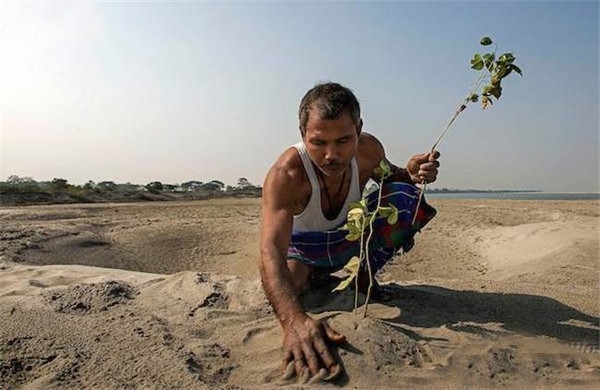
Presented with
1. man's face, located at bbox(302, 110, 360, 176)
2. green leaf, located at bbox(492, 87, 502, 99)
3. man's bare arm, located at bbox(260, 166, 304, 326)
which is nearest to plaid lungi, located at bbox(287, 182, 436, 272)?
man's bare arm, located at bbox(260, 166, 304, 326)

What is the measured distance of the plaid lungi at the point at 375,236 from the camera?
2873 millimetres

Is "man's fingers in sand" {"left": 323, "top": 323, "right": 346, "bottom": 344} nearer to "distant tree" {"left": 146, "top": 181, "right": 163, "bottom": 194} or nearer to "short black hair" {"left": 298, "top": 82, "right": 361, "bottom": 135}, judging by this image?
"short black hair" {"left": 298, "top": 82, "right": 361, "bottom": 135}

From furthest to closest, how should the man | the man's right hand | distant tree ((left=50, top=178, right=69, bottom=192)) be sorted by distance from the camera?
distant tree ((left=50, top=178, right=69, bottom=192))
the man
the man's right hand

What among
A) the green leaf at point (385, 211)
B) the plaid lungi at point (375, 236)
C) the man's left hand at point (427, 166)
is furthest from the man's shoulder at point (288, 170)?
the man's left hand at point (427, 166)

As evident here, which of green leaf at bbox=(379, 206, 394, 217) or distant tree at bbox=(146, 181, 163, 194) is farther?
distant tree at bbox=(146, 181, 163, 194)

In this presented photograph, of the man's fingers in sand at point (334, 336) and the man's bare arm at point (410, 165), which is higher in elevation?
the man's bare arm at point (410, 165)

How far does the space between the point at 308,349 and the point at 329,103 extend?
1.16 meters

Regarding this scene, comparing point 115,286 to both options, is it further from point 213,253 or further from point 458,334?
point 213,253

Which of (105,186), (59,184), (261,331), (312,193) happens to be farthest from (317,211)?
(105,186)

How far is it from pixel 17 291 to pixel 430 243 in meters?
5.46

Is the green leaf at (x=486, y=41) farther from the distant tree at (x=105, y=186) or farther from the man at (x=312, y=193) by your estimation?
the distant tree at (x=105, y=186)

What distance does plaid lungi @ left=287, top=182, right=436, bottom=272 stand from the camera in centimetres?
287

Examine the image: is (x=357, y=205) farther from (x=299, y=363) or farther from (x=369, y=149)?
(x=369, y=149)

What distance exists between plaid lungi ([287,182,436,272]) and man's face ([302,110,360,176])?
1.89 feet
